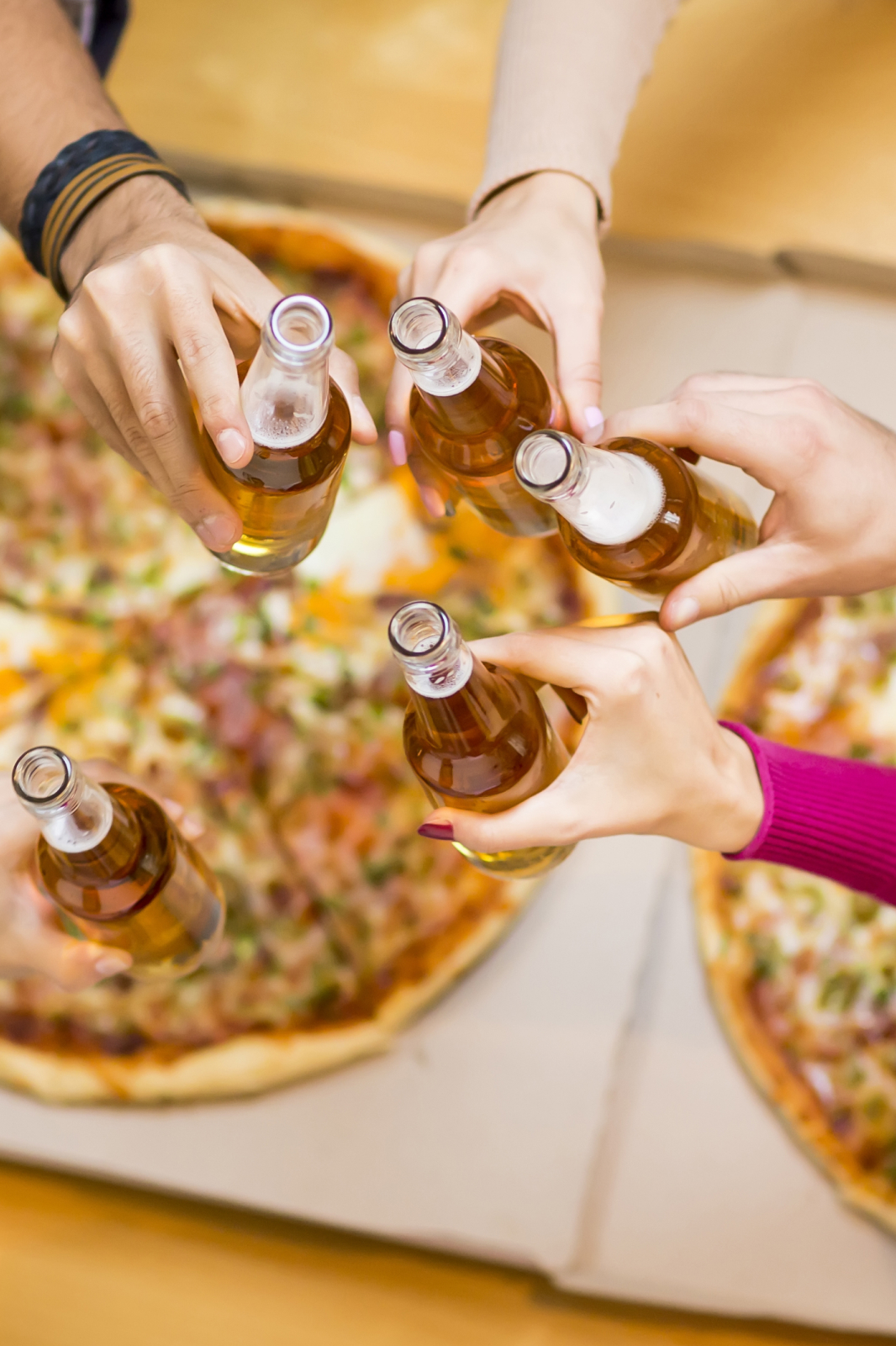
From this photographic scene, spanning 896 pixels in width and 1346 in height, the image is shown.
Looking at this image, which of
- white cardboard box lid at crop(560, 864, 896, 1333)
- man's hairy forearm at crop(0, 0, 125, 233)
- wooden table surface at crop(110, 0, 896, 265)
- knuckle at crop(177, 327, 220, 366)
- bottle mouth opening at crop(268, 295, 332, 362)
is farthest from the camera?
wooden table surface at crop(110, 0, 896, 265)

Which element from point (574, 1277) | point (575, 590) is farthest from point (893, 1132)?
point (575, 590)

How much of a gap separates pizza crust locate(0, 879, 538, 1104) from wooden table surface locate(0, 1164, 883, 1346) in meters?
0.17

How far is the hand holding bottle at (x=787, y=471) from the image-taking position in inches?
33.0

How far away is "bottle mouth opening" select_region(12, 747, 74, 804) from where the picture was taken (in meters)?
0.82

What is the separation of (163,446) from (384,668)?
62 cm

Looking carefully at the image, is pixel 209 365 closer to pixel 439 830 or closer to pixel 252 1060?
pixel 439 830

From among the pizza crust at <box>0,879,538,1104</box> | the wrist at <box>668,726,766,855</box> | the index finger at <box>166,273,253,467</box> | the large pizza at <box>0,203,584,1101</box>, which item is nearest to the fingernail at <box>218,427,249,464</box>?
the index finger at <box>166,273,253,467</box>

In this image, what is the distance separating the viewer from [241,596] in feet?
4.66

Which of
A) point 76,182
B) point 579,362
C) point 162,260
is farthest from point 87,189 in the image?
point 579,362

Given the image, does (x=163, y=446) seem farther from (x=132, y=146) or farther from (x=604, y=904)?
(x=604, y=904)

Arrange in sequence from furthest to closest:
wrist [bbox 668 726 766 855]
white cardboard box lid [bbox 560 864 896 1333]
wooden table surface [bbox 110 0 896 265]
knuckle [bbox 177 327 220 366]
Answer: wooden table surface [bbox 110 0 896 265], white cardboard box lid [bbox 560 864 896 1333], wrist [bbox 668 726 766 855], knuckle [bbox 177 327 220 366]

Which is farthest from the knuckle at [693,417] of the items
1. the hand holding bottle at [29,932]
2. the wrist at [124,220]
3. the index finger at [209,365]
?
the hand holding bottle at [29,932]

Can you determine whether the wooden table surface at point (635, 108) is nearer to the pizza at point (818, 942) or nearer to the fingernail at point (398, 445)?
the pizza at point (818, 942)

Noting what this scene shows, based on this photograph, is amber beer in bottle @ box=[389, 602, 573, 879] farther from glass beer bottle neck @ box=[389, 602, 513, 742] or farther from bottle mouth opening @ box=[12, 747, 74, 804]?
bottle mouth opening @ box=[12, 747, 74, 804]
